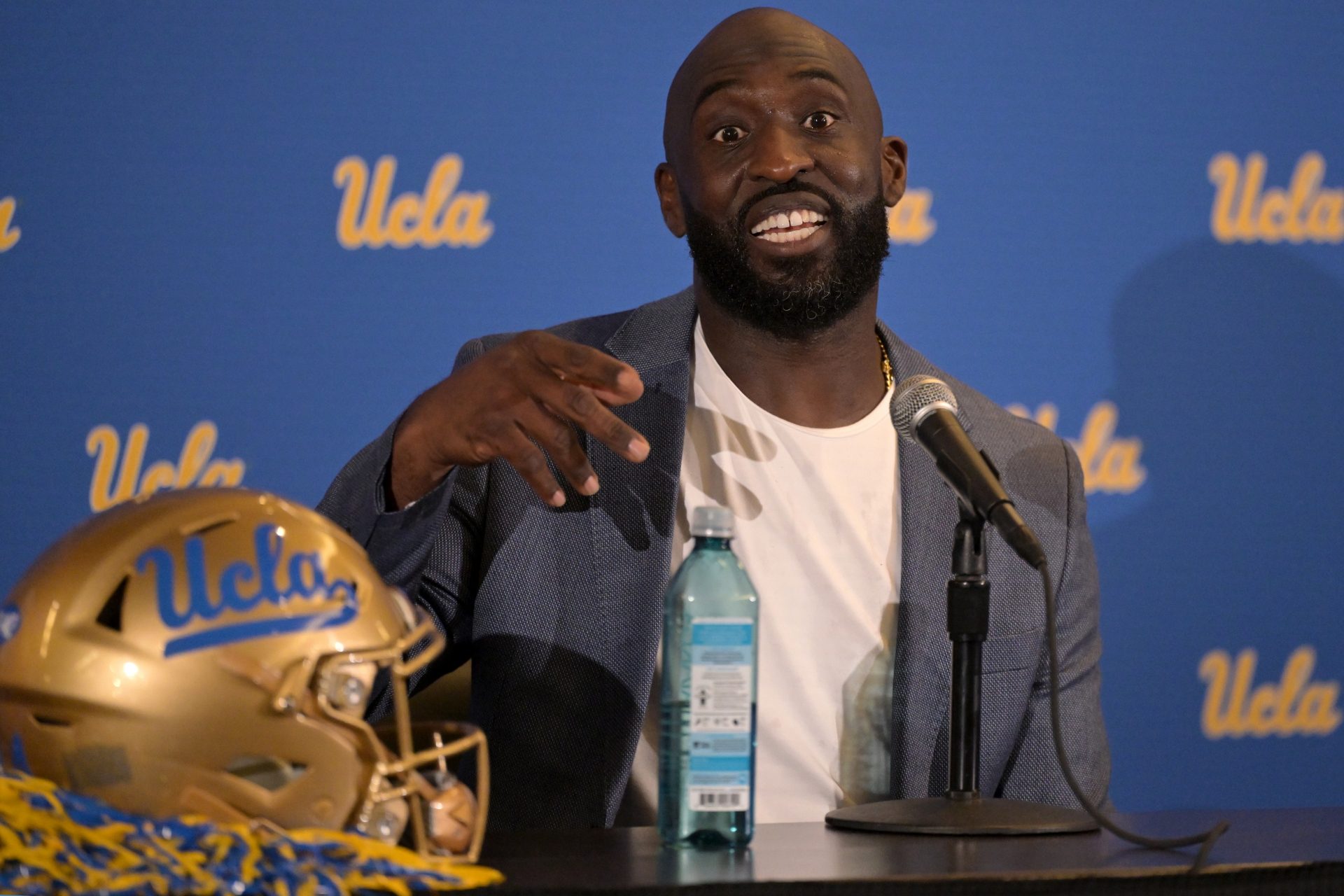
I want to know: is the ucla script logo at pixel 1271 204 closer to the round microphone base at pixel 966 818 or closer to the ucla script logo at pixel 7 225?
the round microphone base at pixel 966 818

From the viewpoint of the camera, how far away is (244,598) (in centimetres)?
87

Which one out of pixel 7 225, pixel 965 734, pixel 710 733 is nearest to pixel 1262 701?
pixel 965 734

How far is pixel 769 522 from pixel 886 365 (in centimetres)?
37

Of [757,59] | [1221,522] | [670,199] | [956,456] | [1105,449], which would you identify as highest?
[757,59]

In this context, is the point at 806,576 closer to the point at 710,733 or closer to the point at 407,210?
the point at 710,733

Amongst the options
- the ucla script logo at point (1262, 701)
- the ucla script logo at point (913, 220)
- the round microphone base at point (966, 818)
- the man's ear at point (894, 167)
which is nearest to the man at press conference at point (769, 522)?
the man's ear at point (894, 167)

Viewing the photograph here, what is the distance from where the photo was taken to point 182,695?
0.85 meters

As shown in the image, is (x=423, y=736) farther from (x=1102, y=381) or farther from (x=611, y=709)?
(x=1102, y=381)

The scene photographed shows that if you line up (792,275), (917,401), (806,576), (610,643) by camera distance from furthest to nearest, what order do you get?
1. (792,275)
2. (806,576)
3. (610,643)
4. (917,401)

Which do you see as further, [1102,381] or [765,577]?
[1102,381]

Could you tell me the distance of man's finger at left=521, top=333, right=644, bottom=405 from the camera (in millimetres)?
1166

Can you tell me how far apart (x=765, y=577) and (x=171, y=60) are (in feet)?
4.72

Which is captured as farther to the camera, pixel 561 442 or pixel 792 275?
pixel 792 275

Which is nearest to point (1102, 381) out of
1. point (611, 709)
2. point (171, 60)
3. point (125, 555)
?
point (611, 709)
